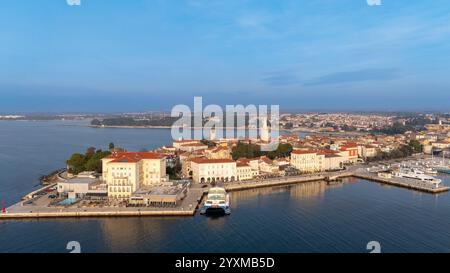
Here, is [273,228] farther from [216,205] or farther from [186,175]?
[186,175]

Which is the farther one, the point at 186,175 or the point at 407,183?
the point at 186,175

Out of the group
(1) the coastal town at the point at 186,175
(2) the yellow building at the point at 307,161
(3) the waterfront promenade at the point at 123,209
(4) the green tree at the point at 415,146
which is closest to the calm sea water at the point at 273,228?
(3) the waterfront promenade at the point at 123,209

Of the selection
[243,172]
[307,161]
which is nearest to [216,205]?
[243,172]

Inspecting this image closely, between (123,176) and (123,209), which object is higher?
(123,176)

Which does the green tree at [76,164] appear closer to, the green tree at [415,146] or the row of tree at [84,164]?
the row of tree at [84,164]

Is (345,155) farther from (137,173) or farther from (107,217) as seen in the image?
(107,217)

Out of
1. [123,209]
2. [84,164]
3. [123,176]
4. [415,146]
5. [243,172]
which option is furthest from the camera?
[415,146]

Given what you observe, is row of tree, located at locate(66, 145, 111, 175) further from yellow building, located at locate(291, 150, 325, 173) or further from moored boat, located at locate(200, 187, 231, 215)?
yellow building, located at locate(291, 150, 325, 173)

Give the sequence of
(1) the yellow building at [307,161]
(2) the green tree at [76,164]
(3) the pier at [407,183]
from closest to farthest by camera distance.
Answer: (3) the pier at [407,183] → (2) the green tree at [76,164] → (1) the yellow building at [307,161]
